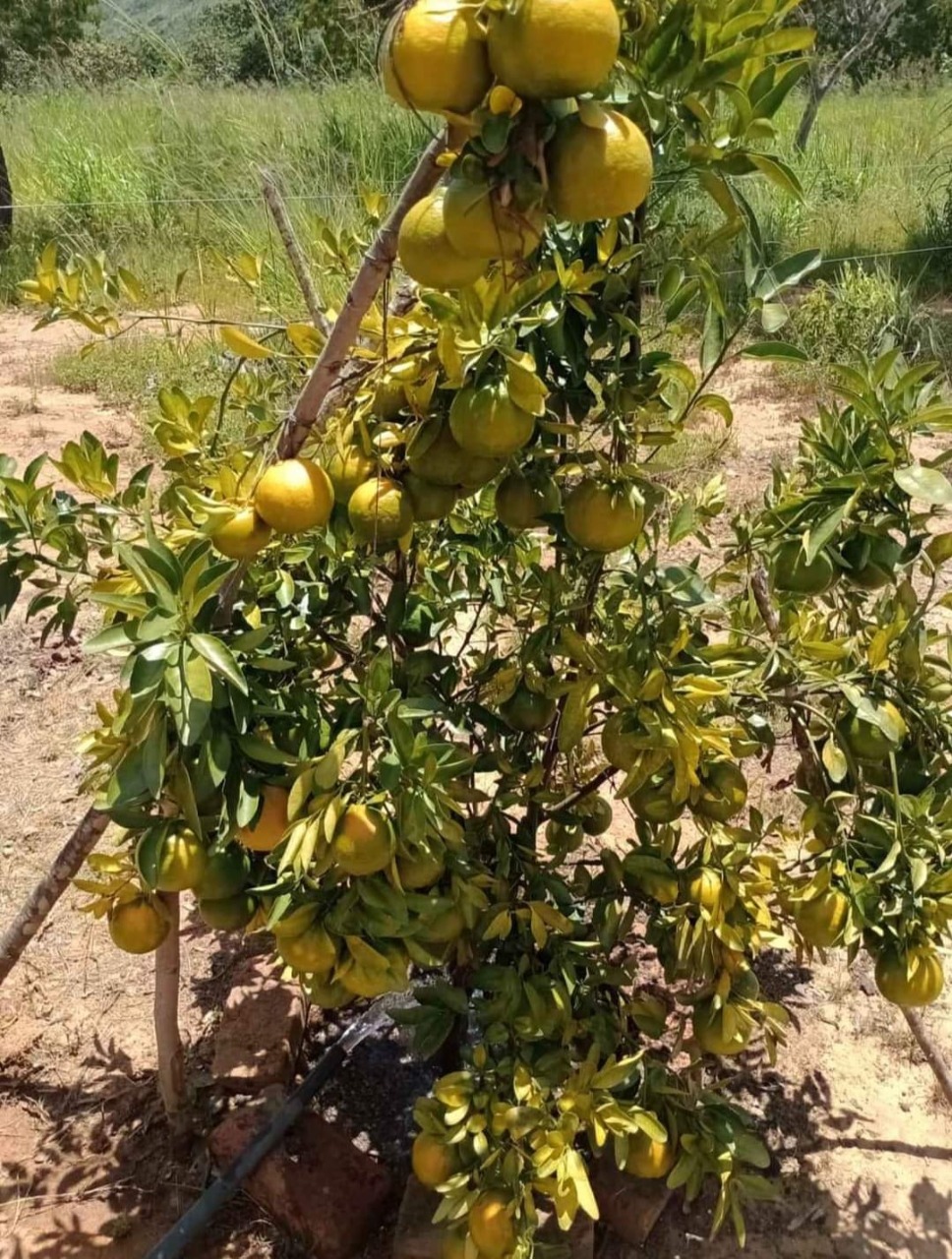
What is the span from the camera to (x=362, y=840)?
110 cm

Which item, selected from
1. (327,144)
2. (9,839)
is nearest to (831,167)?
(327,144)

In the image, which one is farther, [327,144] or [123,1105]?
[327,144]

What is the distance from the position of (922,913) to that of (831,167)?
8.37m

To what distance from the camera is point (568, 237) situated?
1.15 metres

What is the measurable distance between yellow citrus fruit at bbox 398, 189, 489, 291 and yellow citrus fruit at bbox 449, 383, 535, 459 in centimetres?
13

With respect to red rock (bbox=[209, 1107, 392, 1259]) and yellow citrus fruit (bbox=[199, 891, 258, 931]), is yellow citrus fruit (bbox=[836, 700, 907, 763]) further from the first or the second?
red rock (bbox=[209, 1107, 392, 1259])

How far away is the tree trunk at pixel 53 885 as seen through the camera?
1.42 meters

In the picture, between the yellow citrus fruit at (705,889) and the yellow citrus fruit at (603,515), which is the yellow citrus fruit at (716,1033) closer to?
A: the yellow citrus fruit at (705,889)

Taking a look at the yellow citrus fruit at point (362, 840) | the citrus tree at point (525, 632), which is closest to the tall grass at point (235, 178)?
the citrus tree at point (525, 632)

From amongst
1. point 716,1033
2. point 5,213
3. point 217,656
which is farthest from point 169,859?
point 5,213

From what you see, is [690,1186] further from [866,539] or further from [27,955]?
[27,955]

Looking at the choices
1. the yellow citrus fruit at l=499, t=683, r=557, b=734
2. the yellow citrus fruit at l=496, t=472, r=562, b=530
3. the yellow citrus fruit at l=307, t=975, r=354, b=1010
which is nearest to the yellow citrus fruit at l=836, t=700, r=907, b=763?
the yellow citrus fruit at l=499, t=683, r=557, b=734

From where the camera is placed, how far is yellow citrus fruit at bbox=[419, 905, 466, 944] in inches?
51.0

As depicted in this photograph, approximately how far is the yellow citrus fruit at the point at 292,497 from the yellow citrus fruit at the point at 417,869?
40cm
